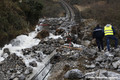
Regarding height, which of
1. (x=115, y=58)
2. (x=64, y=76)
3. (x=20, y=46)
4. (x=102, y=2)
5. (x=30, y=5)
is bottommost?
(x=64, y=76)

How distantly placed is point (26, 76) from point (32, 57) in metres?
2.44

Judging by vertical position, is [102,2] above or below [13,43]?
above

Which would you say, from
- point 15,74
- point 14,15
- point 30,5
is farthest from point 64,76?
point 30,5

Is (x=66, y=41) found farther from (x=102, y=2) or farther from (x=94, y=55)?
(x=102, y=2)

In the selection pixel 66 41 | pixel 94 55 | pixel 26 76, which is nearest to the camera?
pixel 26 76

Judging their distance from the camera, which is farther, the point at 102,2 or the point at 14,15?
the point at 102,2

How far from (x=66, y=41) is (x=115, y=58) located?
6735mm

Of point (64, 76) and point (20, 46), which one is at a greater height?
point (20, 46)

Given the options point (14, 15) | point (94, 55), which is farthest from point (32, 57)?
point (14, 15)

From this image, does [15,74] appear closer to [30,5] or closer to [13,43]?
[13,43]

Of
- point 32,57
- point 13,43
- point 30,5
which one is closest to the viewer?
point 32,57

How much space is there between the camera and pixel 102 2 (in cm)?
3397

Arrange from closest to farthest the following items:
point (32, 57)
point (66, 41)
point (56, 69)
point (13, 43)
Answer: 1. point (56, 69)
2. point (32, 57)
3. point (13, 43)
4. point (66, 41)

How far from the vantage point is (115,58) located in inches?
278
